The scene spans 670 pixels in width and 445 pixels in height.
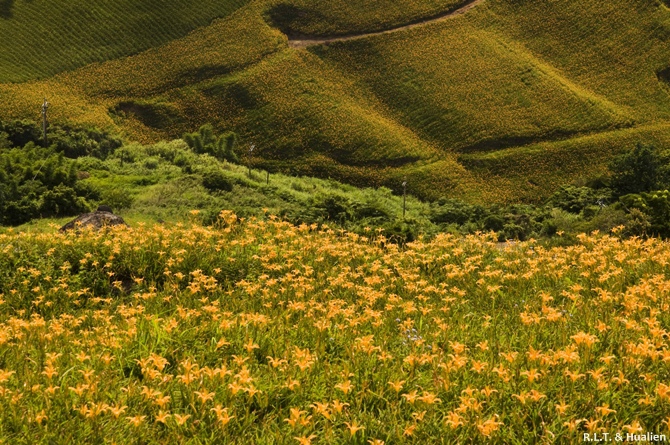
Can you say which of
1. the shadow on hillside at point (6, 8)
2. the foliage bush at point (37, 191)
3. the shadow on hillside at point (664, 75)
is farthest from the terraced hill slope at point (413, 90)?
Result: the foliage bush at point (37, 191)

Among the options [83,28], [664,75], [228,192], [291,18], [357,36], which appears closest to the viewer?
[228,192]

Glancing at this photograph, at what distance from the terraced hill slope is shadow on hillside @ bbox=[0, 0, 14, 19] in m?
8.99

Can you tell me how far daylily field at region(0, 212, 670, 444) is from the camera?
3854 mm

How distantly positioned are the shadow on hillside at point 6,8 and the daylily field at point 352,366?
83.5 m

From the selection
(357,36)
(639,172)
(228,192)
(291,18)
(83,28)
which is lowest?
(228,192)

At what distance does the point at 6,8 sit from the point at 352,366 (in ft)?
297

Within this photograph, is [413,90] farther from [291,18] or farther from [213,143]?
[291,18]

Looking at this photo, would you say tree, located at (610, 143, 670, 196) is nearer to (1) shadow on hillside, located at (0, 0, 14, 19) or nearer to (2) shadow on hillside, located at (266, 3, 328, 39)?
(2) shadow on hillside, located at (266, 3, 328, 39)

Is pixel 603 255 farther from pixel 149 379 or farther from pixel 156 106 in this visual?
pixel 156 106

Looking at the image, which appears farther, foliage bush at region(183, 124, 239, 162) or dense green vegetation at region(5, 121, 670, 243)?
foliage bush at region(183, 124, 239, 162)

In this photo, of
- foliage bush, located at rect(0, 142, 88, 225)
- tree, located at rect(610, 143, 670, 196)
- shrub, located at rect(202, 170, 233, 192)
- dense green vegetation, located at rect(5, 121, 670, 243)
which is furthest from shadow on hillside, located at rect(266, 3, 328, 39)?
tree, located at rect(610, 143, 670, 196)

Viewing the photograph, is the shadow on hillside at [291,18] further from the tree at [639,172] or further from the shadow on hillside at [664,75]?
the tree at [639,172]

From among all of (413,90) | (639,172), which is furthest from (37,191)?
(413,90)

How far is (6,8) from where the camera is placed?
7575 cm
